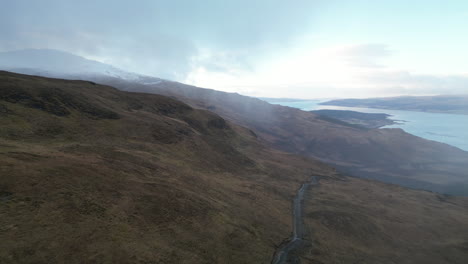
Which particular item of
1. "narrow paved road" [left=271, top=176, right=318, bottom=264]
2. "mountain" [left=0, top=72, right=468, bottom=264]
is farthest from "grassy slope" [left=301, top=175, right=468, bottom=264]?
"narrow paved road" [left=271, top=176, right=318, bottom=264]

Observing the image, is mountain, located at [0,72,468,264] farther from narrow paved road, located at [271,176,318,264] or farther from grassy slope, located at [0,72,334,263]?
narrow paved road, located at [271,176,318,264]

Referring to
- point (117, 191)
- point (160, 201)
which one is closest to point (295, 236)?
point (160, 201)

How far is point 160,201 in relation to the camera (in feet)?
142

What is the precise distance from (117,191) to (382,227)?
6344 cm

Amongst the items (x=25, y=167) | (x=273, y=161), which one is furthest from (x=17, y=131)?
(x=273, y=161)

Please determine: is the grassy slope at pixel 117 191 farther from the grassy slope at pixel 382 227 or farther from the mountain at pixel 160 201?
the grassy slope at pixel 382 227

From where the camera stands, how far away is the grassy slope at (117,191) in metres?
28.2

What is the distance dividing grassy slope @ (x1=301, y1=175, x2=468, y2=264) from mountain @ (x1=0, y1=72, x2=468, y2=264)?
376mm

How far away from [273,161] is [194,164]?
51.4 m

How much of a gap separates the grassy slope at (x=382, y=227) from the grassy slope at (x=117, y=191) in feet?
28.4

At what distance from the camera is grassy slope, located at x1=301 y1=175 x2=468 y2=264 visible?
51.8 m

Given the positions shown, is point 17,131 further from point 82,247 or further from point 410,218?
point 410,218

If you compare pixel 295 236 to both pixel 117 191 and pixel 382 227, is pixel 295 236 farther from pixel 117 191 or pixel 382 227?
pixel 117 191

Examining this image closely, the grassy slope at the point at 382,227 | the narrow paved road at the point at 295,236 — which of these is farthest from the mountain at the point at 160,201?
the narrow paved road at the point at 295,236
